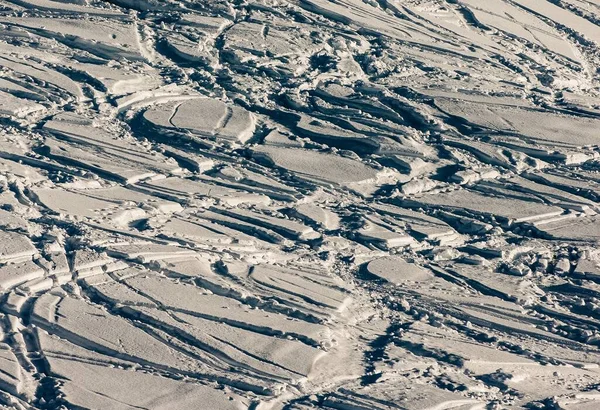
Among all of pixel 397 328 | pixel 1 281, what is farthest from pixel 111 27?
pixel 397 328

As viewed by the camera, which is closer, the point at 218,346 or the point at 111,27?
the point at 218,346

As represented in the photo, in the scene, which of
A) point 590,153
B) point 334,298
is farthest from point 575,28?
point 334,298

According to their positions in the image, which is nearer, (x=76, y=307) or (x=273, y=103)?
(x=76, y=307)

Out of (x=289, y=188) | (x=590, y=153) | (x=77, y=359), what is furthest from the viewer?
(x=590, y=153)

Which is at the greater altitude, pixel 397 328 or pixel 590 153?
pixel 590 153

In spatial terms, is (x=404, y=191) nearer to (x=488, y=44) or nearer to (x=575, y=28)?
(x=488, y=44)

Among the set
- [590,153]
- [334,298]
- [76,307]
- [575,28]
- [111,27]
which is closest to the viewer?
[76,307]

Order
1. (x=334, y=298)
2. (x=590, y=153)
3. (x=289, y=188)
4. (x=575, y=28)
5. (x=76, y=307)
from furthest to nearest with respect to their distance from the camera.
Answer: (x=575, y=28)
(x=590, y=153)
(x=289, y=188)
(x=334, y=298)
(x=76, y=307)

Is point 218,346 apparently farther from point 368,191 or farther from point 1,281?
point 368,191

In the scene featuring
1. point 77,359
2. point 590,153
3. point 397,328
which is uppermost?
point 590,153
